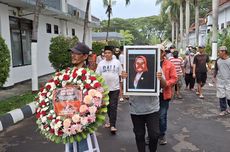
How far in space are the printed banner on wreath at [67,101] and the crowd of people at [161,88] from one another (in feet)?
1.47

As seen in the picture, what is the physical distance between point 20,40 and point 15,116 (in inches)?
319

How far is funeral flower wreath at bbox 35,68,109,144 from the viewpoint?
3496mm

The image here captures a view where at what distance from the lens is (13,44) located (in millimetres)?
14758

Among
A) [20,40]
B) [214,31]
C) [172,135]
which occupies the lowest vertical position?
[172,135]

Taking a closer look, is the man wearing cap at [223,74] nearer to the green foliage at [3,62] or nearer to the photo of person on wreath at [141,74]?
the photo of person on wreath at [141,74]

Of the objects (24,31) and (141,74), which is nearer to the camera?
(141,74)

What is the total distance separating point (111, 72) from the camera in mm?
6848

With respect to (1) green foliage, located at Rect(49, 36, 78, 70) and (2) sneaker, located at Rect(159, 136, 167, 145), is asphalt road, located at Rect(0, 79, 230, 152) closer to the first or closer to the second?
(2) sneaker, located at Rect(159, 136, 167, 145)

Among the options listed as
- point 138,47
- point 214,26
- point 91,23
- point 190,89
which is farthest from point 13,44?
point 91,23

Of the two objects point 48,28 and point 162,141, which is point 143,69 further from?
point 48,28

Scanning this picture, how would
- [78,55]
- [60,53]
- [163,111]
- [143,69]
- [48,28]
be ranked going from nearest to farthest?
[78,55] → [143,69] → [163,111] → [60,53] → [48,28]

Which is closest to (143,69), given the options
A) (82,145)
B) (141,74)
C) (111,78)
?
(141,74)

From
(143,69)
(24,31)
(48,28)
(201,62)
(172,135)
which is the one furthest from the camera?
(48,28)

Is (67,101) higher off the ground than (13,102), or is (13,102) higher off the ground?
(67,101)
